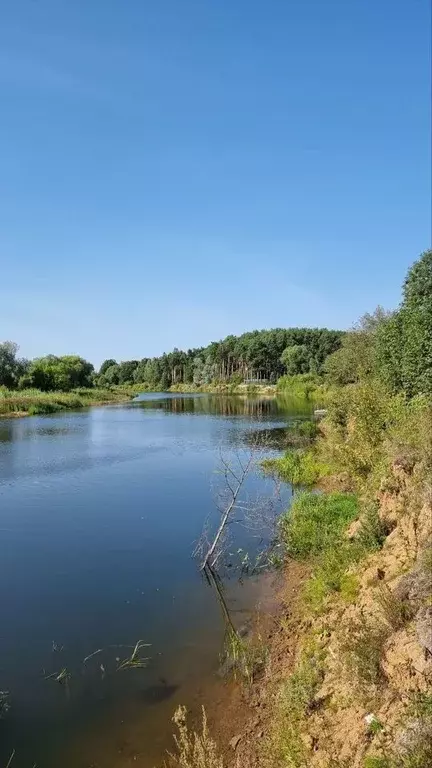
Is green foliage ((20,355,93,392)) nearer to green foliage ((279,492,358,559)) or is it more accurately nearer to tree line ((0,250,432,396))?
tree line ((0,250,432,396))

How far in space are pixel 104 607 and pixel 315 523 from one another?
21.6ft

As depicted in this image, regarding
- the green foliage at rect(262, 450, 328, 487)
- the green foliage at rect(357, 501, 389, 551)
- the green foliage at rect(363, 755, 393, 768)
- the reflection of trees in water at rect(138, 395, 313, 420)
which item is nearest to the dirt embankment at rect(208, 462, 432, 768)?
the green foliage at rect(363, 755, 393, 768)

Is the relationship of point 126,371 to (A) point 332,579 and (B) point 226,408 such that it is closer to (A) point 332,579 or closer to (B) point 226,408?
(B) point 226,408

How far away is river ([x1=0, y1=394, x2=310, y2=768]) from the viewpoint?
897 cm

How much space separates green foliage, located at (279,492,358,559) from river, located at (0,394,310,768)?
1.69m

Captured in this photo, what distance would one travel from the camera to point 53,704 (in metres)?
9.67

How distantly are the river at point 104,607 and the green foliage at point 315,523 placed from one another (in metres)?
1.69

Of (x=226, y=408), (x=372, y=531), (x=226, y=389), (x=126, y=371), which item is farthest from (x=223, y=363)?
(x=372, y=531)

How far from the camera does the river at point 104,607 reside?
897 centimetres

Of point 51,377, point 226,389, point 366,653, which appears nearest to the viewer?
point 366,653

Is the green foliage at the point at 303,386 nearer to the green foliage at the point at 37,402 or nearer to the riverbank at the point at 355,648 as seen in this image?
the green foliage at the point at 37,402

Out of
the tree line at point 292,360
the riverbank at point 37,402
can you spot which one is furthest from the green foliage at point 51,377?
the riverbank at point 37,402

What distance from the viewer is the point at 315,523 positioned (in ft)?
52.2

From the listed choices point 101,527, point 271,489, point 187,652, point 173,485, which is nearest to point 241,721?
point 187,652
